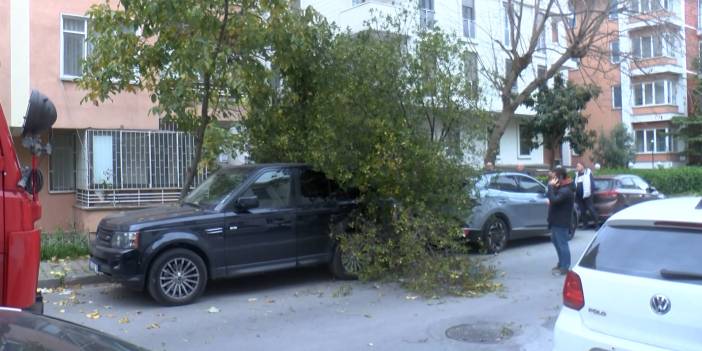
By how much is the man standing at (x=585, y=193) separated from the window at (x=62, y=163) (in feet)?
39.6

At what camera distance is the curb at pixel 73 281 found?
32.9ft

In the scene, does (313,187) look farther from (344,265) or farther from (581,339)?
(581,339)

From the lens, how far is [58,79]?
585 inches

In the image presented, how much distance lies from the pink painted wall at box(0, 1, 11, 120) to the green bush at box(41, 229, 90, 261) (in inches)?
130

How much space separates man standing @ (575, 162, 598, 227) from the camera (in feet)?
51.4

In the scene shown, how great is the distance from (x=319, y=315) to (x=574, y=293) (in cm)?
401

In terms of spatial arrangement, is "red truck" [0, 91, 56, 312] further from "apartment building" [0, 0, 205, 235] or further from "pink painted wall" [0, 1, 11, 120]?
"pink painted wall" [0, 1, 11, 120]

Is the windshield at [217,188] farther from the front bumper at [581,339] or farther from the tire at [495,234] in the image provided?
the front bumper at [581,339]

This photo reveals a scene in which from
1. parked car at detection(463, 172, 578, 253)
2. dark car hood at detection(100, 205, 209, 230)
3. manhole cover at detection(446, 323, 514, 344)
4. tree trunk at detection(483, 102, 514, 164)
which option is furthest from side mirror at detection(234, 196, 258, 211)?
tree trunk at detection(483, 102, 514, 164)

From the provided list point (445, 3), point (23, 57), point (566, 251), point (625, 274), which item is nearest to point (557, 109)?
point (445, 3)

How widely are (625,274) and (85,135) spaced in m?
13.6

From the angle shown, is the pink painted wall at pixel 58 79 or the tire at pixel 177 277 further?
the pink painted wall at pixel 58 79

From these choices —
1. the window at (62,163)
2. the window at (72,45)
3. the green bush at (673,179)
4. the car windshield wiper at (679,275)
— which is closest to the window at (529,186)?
the car windshield wiper at (679,275)

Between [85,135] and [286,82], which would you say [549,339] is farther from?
[85,135]
